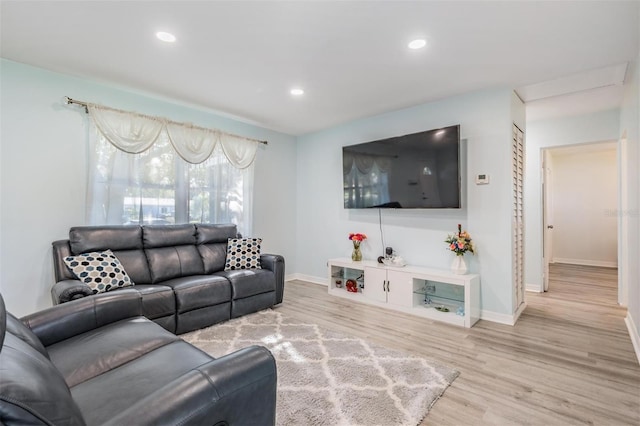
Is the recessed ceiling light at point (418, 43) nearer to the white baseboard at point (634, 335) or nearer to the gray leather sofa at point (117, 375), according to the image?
the gray leather sofa at point (117, 375)

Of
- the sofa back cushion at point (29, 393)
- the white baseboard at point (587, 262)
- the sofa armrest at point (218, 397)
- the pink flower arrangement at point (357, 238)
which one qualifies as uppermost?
the pink flower arrangement at point (357, 238)

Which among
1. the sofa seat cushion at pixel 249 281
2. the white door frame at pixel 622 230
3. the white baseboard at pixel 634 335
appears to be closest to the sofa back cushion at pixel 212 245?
the sofa seat cushion at pixel 249 281

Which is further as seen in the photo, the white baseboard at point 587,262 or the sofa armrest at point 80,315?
the white baseboard at point 587,262

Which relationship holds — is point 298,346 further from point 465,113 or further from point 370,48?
point 465,113

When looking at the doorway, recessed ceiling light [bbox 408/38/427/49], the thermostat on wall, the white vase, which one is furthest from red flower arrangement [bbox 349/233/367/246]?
the doorway

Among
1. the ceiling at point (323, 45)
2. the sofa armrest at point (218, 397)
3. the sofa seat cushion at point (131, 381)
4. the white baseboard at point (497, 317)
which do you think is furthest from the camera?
the white baseboard at point (497, 317)

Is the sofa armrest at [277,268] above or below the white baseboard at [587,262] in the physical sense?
above

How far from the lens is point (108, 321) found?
1.93 meters

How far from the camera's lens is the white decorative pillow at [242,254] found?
380cm

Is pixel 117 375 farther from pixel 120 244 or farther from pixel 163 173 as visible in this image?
pixel 163 173

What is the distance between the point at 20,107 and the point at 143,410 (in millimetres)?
3324

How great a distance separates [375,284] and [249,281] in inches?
61.5

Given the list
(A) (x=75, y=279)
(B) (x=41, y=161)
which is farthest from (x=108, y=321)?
(B) (x=41, y=161)

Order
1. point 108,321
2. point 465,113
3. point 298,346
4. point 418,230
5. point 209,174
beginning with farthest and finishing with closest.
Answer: point 209,174 → point 418,230 → point 465,113 → point 298,346 → point 108,321
